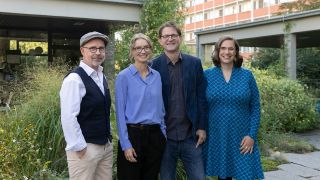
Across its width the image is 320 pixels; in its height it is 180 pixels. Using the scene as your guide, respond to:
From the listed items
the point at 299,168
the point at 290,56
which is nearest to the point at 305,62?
the point at 290,56

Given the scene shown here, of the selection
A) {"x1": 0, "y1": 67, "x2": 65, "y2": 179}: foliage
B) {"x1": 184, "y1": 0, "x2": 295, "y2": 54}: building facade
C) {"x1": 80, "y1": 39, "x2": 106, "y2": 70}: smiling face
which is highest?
{"x1": 184, "y1": 0, "x2": 295, "y2": 54}: building facade

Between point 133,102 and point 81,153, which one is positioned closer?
point 81,153

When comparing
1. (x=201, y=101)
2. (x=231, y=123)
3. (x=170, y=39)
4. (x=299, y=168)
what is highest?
(x=170, y=39)

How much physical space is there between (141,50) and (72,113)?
30.9 inches

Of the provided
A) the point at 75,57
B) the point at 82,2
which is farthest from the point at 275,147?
the point at 75,57

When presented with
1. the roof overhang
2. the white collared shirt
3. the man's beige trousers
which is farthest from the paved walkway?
the roof overhang

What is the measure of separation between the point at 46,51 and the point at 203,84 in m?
13.6

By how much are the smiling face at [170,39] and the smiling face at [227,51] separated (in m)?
0.44

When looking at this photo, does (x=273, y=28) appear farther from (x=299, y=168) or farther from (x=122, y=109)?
(x=122, y=109)

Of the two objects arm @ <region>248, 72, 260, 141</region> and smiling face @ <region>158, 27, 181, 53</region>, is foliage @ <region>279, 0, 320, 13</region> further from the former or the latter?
smiling face @ <region>158, 27, 181, 53</region>

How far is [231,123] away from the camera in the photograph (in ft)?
12.8

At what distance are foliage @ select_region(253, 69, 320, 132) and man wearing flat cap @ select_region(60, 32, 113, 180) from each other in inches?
247

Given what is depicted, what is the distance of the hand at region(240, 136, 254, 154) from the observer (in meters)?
3.92

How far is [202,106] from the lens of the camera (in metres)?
3.79
